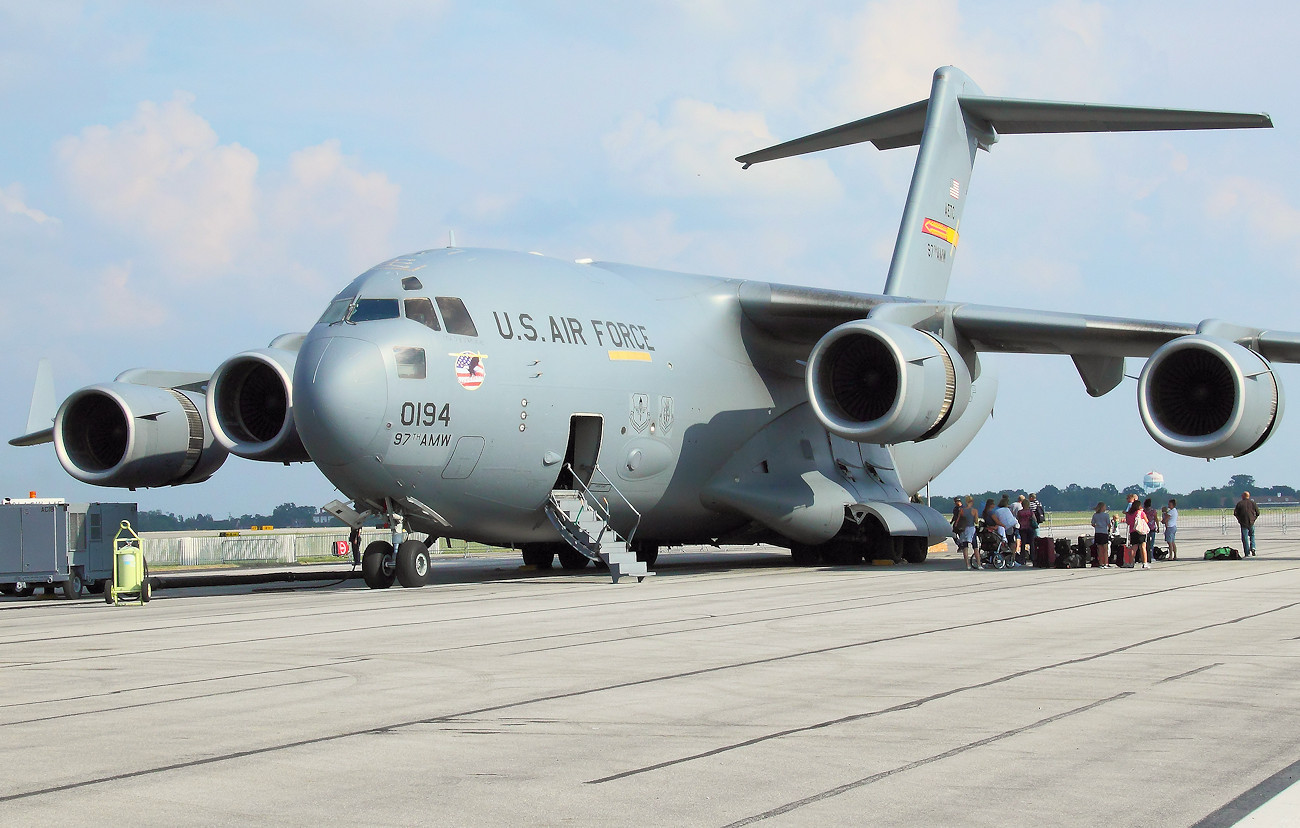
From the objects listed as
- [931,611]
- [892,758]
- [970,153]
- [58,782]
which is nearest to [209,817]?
[58,782]

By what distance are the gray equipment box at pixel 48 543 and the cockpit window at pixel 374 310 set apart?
16.6ft

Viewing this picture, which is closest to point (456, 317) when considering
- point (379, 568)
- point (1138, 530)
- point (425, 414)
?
point (425, 414)

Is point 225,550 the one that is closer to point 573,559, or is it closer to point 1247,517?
point 573,559

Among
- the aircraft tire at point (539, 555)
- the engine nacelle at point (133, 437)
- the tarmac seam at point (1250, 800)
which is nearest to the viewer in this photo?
the tarmac seam at point (1250, 800)

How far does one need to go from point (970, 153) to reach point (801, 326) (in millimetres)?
7025

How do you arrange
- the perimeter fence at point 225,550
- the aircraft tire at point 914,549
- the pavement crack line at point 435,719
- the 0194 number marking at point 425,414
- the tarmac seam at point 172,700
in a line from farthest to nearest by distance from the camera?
the perimeter fence at point 225,550 < the aircraft tire at point 914,549 < the 0194 number marking at point 425,414 < the tarmac seam at point 172,700 < the pavement crack line at point 435,719

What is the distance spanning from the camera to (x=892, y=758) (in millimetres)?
5504

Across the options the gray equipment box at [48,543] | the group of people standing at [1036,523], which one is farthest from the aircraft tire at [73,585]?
the group of people standing at [1036,523]

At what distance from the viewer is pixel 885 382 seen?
60.4ft

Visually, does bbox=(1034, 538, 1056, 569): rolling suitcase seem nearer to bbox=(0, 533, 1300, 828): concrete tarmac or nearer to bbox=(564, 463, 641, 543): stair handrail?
bbox=(564, 463, 641, 543): stair handrail

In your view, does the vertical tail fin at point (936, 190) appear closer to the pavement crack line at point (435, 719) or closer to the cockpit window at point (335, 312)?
the cockpit window at point (335, 312)

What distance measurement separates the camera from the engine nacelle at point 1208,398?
1692 cm

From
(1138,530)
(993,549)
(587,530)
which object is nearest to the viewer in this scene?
(587,530)

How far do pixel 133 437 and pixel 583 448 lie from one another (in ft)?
21.7
